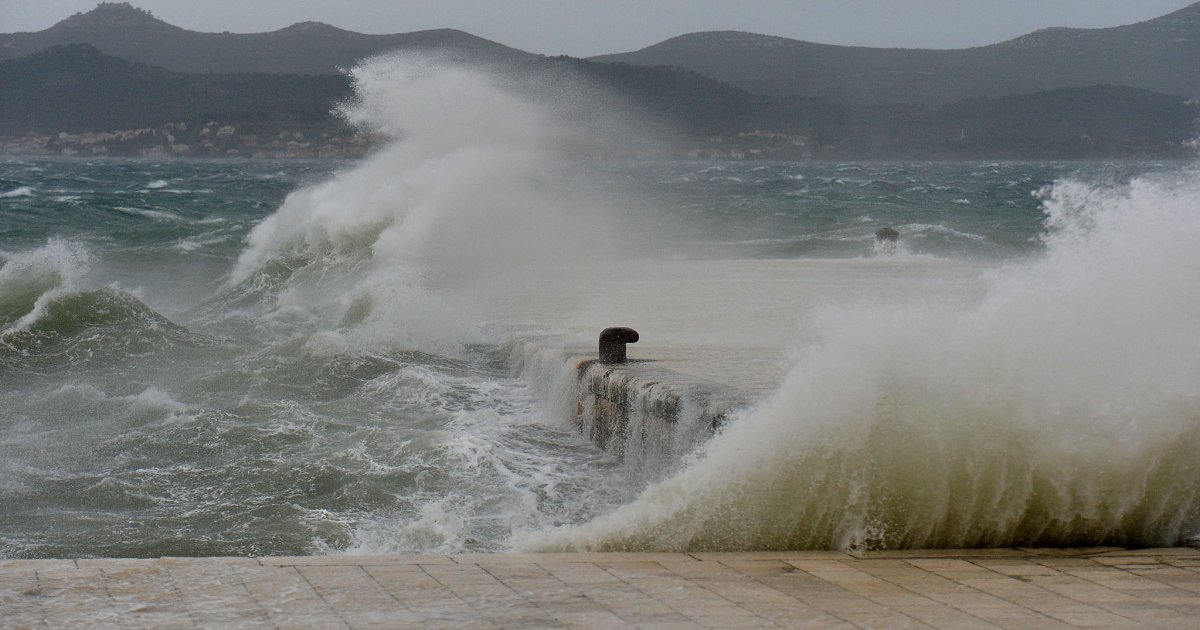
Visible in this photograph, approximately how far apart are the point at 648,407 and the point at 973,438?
2.63m

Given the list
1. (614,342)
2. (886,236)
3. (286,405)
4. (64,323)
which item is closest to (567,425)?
(614,342)

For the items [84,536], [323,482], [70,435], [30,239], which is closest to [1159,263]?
[323,482]

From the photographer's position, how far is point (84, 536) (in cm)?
638

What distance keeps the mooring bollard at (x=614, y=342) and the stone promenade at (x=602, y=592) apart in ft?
13.2

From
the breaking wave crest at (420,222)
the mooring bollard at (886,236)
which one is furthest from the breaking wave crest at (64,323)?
the mooring bollard at (886,236)

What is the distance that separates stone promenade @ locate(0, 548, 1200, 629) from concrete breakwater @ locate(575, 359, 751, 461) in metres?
1.99

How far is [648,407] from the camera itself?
26.0ft

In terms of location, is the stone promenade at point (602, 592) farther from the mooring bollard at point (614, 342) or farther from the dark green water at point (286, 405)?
the mooring bollard at point (614, 342)

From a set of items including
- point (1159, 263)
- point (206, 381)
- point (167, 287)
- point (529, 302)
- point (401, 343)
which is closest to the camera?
point (1159, 263)

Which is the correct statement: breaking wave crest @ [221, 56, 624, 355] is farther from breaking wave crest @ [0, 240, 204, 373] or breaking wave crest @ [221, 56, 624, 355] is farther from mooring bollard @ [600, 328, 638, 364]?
mooring bollard @ [600, 328, 638, 364]

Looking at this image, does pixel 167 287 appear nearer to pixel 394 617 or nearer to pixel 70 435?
pixel 70 435

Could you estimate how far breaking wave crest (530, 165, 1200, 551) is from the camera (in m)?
5.51

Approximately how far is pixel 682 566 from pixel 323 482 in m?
3.28

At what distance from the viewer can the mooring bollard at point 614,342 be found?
29.8 feet
